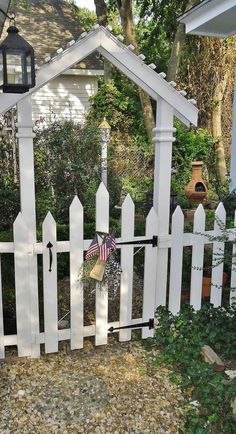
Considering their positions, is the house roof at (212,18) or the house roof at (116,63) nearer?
the house roof at (116,63)

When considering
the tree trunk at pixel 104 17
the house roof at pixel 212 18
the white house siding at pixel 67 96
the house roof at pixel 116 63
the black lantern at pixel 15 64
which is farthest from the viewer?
the tree trunk at pixel 104 17

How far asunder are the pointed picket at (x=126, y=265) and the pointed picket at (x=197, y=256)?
1.76ft

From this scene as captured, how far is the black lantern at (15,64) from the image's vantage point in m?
2.21

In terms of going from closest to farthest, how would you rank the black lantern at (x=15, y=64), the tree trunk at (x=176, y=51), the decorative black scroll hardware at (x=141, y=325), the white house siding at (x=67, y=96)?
the black lantern at (x=15, y=64) → the decorative black scroll hardware at (x=141, y=325) → the tree trunk at (x=176, y=51) → the white house siding at (x=67, y=96)

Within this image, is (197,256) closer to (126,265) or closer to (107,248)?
(126,265)

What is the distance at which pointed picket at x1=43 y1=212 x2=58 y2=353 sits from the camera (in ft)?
8.91

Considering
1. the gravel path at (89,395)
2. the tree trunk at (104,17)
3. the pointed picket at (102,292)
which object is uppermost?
the tree trunk at (104,17)

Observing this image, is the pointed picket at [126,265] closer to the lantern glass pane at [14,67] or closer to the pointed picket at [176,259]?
the pointed picket at [176,259]

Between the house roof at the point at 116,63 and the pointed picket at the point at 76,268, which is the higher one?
the house roof at the point at 116,63

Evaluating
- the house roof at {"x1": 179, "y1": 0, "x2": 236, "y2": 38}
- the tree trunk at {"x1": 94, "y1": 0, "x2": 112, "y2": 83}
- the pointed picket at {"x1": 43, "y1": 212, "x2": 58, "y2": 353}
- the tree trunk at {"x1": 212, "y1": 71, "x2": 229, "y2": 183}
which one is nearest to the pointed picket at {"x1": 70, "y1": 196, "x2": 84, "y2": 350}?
the pointed picket at {"x1": 43, "y1": 212, "x2": 58, "y2": 353}

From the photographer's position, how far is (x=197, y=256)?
3.20 m

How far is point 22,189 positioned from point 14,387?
1302 mm

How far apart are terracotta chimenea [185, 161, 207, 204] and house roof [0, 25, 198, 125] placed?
5.13 meters

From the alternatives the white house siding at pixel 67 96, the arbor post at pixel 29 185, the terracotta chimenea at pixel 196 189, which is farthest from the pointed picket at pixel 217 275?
the white house siding at pixel 67 96
